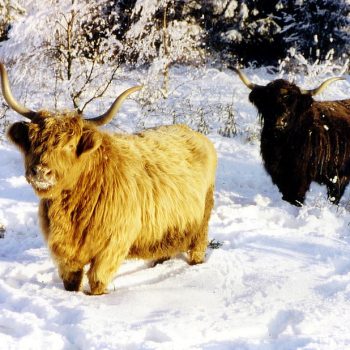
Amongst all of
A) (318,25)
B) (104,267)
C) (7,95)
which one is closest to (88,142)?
(7,95)

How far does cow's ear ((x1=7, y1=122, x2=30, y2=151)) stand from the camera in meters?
3.34

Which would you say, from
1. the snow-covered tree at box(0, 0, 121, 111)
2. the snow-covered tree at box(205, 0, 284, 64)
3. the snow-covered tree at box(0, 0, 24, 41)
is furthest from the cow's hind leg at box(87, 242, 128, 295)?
the snow-covered tree at box(205, 0, 284, 64)

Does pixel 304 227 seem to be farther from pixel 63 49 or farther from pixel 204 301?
pixel 63 49

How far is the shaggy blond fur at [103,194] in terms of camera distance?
10.6ft

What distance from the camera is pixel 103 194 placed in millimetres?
3480

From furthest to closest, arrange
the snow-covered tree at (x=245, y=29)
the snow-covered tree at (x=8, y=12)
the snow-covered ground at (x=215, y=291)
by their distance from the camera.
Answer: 1. the snow-covered tree at (x=245, y=29)
2. the snow-covered tree at (x=8, y=12)
3. the snow-covered ground at (x=215, y=291)

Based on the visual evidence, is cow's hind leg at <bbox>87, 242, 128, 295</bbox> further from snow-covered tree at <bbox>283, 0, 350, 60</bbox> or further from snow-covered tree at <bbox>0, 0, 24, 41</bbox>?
snow-covered tree at <bbox>283, 0, 350, 60</bbox>

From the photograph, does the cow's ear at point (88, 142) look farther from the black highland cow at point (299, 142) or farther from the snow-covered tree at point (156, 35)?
the snow-covered tree at point (156, 35)

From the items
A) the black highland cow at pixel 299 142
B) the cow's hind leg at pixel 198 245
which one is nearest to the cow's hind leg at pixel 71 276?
the cow's hind leg at pixel 198 245

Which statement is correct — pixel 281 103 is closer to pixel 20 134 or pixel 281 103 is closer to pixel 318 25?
pixel 20 134

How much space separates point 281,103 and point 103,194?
9.66 feet

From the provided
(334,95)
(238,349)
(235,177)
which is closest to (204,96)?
(334,95)

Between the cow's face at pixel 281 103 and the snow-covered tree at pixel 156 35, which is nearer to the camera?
the cow's face at pixel 281 103

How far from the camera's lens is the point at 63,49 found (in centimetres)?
764
